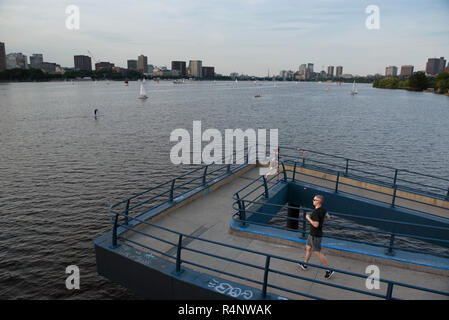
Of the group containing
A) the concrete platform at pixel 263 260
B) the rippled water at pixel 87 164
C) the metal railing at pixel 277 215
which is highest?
the metal railing at pixel 277 215

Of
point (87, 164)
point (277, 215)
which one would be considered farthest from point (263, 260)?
point (87, 164)

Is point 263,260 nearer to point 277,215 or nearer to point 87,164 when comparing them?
point 277,215

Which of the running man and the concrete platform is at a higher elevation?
the running man

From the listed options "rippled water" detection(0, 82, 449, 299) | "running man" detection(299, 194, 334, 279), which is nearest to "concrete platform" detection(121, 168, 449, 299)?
"running man" detection(299, 194, 334, 279)

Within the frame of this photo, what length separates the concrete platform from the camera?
745cm

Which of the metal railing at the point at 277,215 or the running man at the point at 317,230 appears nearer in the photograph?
the running man at the point at 317,230

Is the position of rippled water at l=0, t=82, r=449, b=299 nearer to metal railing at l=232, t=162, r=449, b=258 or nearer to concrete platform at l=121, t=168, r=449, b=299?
concrete platform at l=121, t=168, r=449, b=299

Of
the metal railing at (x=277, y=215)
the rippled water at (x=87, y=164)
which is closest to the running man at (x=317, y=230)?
the metal railing at (x=277, y=215)

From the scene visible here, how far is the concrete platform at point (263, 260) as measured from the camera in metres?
7.45

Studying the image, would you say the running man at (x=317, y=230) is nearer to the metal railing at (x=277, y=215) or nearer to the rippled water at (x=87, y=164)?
the metal railing at (x=277, y=215)

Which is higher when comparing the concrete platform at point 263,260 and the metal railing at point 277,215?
the metal railing at point 277,215

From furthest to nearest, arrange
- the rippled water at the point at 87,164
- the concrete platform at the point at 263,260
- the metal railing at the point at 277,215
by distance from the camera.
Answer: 1. the rippled water at the point at 87,164
2. the metal railing at the point at 277,215
3. the concrete platform at the point at 263,260

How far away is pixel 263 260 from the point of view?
28.8 ft
